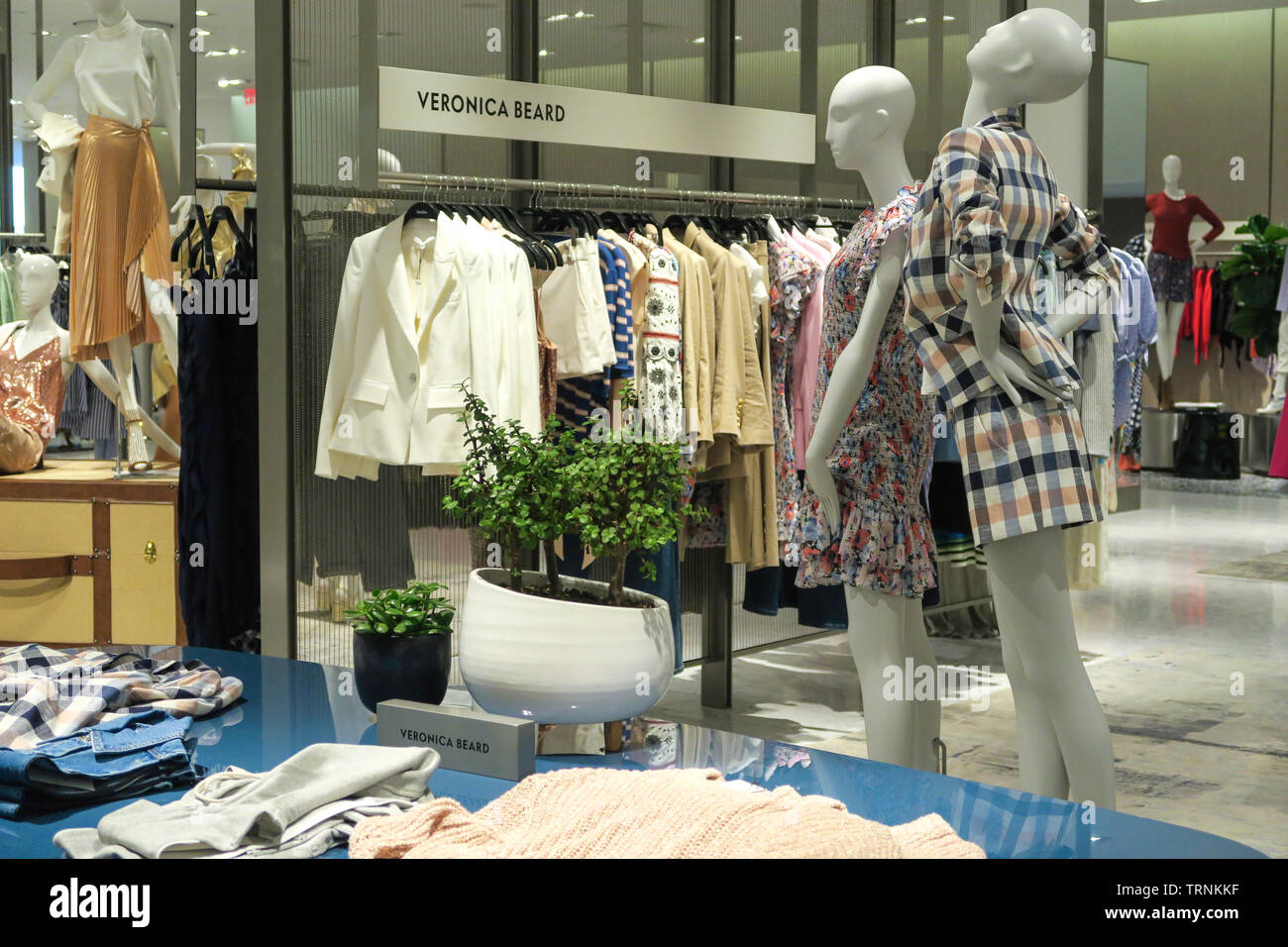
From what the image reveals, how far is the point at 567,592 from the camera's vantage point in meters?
1.90

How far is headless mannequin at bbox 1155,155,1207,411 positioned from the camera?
12.7 metres

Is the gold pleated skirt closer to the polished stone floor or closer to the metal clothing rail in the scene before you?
the metal clothing rail

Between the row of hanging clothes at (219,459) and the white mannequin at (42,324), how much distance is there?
1.20 m

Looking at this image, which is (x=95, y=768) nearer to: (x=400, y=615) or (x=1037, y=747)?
(x=400, y=615)

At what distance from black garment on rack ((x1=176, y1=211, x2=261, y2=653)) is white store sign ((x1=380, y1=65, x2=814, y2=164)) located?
2.27 ft

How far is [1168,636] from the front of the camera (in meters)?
6.35

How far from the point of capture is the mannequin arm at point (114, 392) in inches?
195

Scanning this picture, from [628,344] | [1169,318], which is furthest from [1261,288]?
[628,344]

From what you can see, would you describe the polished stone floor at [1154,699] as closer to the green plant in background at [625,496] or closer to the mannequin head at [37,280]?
the green plant in background at [625,496]

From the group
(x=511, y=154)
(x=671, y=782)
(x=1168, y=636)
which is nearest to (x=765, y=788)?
(x=671, y=782)

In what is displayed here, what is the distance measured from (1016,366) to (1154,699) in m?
3.03

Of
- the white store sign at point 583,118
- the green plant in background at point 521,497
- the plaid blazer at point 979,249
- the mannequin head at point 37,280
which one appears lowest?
the green plant in background at point 521,497

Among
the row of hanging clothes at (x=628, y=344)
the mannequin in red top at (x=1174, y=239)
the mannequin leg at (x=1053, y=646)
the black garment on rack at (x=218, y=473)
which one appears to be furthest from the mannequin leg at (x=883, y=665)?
the mannequin in red top at (x=1174, y=239)

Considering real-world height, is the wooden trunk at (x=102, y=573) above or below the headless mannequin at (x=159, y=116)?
below
